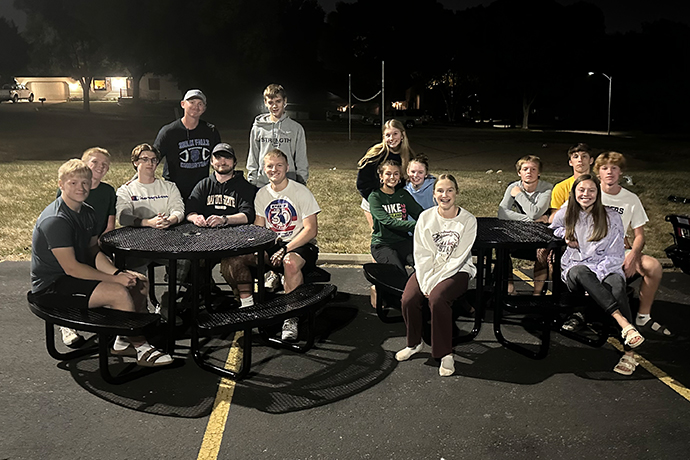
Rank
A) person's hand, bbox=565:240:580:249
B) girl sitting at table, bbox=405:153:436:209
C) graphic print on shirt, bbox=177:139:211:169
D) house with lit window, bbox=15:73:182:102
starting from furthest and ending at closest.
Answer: house with lit window, bbox=15:73:182:102 → graphic print on shirt, bbox=177:139:211:169 → girl sitting at table, bbox=405:153:436:209 → person's hand, bbox=565:240:580:249

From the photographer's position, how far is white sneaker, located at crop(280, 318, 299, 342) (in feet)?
17.4

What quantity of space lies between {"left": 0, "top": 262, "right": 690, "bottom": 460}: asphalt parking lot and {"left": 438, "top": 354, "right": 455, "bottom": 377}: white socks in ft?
0.19

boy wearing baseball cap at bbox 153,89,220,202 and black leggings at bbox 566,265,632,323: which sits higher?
boy wearing baseball cap at bbox 153,89,220,202

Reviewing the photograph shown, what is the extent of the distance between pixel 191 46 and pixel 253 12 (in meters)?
4.30

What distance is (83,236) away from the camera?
4766 mm

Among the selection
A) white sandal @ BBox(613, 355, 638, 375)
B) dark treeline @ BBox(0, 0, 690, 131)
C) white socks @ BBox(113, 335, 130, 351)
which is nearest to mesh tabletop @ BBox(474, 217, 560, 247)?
white sandal @ BBox(613, 355, 638, 375)

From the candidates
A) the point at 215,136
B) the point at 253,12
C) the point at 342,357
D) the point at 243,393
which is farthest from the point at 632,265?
the point at 253,12

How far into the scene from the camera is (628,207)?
553cm

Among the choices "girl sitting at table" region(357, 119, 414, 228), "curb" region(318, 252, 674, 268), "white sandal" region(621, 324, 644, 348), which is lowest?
"curb" region(318, 252, 674, 268)

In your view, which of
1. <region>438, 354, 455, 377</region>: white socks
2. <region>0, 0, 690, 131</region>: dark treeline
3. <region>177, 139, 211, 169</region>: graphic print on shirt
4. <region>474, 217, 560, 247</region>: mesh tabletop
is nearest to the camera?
<region>438, 354, 455, 377</region>: white socks

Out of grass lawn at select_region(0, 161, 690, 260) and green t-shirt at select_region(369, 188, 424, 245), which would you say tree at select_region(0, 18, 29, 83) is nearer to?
grass lawn at select_region(0, 161, 690, 260)

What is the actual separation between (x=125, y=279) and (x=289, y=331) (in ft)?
4.26

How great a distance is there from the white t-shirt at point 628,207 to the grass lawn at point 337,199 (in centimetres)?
316

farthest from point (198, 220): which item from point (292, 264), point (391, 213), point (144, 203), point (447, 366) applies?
point (447, 366)
